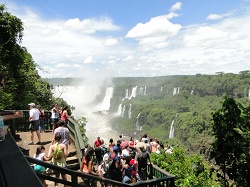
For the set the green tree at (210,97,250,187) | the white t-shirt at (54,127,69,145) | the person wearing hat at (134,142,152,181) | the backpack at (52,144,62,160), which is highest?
the green tree at (210,97,250,187)

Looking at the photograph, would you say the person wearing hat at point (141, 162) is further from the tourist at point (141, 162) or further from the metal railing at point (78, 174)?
the metal railing at point (78, 174)

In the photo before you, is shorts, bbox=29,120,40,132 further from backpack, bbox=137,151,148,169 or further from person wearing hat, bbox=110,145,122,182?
backpack, bbox=137,151,148,169

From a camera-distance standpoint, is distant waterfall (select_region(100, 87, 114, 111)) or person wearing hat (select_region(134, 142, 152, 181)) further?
distant waterfall (select_region(100, 87, 114, 111))

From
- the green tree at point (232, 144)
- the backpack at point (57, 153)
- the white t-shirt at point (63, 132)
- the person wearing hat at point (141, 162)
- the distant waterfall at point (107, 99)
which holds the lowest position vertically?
the distant waterfall at point (107, 99)

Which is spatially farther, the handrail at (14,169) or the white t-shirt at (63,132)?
the white t-shirt at (63,132)

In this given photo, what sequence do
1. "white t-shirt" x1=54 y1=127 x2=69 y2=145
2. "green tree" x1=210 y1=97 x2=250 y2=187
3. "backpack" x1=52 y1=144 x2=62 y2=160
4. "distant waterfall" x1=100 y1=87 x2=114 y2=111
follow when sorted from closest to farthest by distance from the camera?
"green tree" x1=210 y1=97 x2=250 y2=187 → "backpack" x1=52 y1=144 x2=62 y2=160 → "white t-shirt" x1=54 y1=127 x2=69 y2=145 → "distant waterfall" x1=100 y1=87 x2=114 y2=111

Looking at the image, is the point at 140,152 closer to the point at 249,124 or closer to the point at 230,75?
the point at 249,124

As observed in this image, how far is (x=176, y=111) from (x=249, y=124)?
118 m

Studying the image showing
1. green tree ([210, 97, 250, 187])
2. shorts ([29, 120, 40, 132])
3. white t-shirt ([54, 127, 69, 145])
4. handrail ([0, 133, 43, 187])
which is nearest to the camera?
handrail ([0, 133, 43, 187])

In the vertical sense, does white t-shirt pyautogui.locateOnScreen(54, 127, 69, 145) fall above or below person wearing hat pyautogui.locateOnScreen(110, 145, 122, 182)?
above

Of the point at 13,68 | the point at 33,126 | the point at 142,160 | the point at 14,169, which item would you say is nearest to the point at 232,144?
the point at 14,169

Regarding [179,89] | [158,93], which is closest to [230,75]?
[179,89]

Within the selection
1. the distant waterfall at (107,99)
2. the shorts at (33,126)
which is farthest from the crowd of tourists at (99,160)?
the distant waterfall at (107,99)

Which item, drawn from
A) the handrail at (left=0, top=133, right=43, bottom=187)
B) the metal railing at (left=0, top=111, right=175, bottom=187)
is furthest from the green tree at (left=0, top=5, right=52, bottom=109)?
the handrail at (left=0, top=133, right=43, bottom=187)
